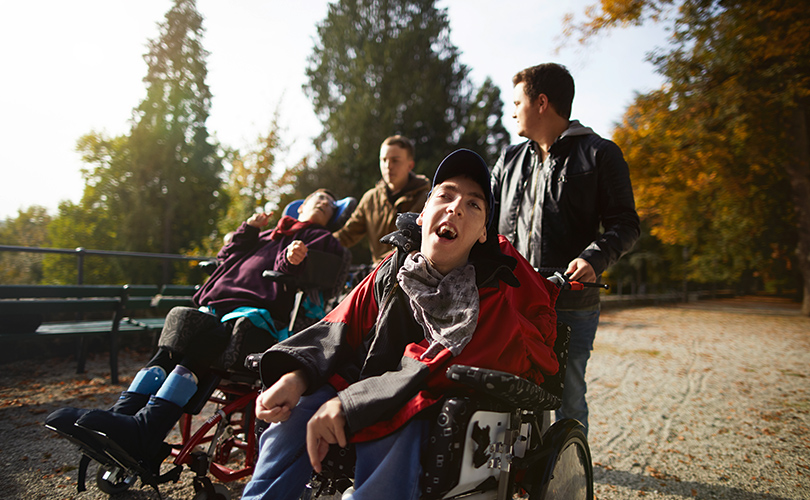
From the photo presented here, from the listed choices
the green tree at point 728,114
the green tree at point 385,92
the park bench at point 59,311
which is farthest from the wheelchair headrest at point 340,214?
the green tree at point 385,92

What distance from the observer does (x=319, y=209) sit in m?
3.38

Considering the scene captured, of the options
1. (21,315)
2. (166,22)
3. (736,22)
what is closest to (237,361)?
(21,315)

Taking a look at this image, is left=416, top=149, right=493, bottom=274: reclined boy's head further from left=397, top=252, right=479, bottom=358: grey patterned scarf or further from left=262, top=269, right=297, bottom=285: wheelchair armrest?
left=262, top=269, right=297, bottom=285: wheelchair armrest

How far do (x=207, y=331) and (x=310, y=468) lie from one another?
48.1 inches

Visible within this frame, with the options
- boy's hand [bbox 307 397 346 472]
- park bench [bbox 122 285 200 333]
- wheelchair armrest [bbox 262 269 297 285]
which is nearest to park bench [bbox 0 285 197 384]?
park bench [bbox 122 285 200 333]

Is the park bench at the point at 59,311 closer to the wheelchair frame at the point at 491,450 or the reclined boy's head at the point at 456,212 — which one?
the wheelchair frame at the point at 491,450

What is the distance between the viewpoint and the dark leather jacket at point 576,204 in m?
2.46

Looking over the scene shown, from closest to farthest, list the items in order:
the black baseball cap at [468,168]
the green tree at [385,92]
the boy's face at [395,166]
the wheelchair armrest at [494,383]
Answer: the wheelchair armrest at [494,383] < the black baseball cap at [468,168] < the boy's face at [395,166] < the green tree at [385,92]

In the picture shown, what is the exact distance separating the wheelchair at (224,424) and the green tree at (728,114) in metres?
11.6

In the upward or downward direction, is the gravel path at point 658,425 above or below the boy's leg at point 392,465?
below

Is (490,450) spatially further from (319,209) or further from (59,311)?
(59,311)

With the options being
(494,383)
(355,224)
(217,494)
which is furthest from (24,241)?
(494,383)

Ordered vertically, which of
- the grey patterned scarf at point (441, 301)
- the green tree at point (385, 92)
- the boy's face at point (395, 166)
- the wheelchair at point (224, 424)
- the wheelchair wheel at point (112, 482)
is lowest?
the wheelchair wheel at point (112, 482)

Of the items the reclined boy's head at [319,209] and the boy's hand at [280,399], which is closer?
the boy's hand at [280,399]
